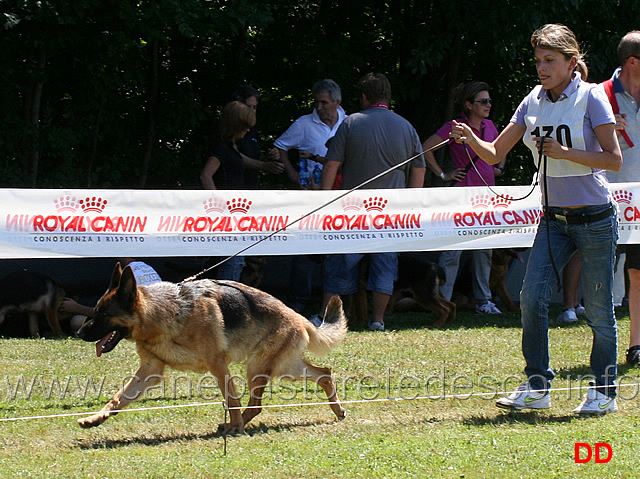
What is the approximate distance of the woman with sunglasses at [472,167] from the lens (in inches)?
339

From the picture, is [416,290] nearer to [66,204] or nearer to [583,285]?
[66,204]

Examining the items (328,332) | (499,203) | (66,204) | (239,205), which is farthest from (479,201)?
(66,204)

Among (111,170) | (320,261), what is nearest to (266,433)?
(320,261)

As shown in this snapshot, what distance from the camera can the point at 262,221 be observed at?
298 inches

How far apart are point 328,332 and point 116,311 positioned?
4.35ft

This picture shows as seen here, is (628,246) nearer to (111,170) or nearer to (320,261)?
(320,261)

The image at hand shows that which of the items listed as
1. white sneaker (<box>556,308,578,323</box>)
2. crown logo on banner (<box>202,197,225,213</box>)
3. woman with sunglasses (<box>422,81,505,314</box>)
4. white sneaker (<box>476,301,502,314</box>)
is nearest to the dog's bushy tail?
crown logo on banner (<box>202,197,225,213</box>)

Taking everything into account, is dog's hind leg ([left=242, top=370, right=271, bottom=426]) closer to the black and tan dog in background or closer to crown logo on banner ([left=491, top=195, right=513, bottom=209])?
the black and tan dog in background

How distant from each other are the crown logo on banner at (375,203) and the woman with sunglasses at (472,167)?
3.51 feet

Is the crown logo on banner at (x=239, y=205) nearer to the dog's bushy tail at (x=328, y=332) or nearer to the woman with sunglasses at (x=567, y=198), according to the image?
the dog's bushy tail at (x=328, y=332)

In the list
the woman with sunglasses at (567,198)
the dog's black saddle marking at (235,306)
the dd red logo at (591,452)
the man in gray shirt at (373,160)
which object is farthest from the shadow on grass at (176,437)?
the man in gray shirt at (373,160)

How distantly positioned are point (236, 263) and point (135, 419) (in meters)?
3.12

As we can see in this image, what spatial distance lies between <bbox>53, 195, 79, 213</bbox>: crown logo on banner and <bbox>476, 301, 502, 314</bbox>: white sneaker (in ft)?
14.5

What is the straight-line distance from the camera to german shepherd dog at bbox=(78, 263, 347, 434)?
4.62 m
